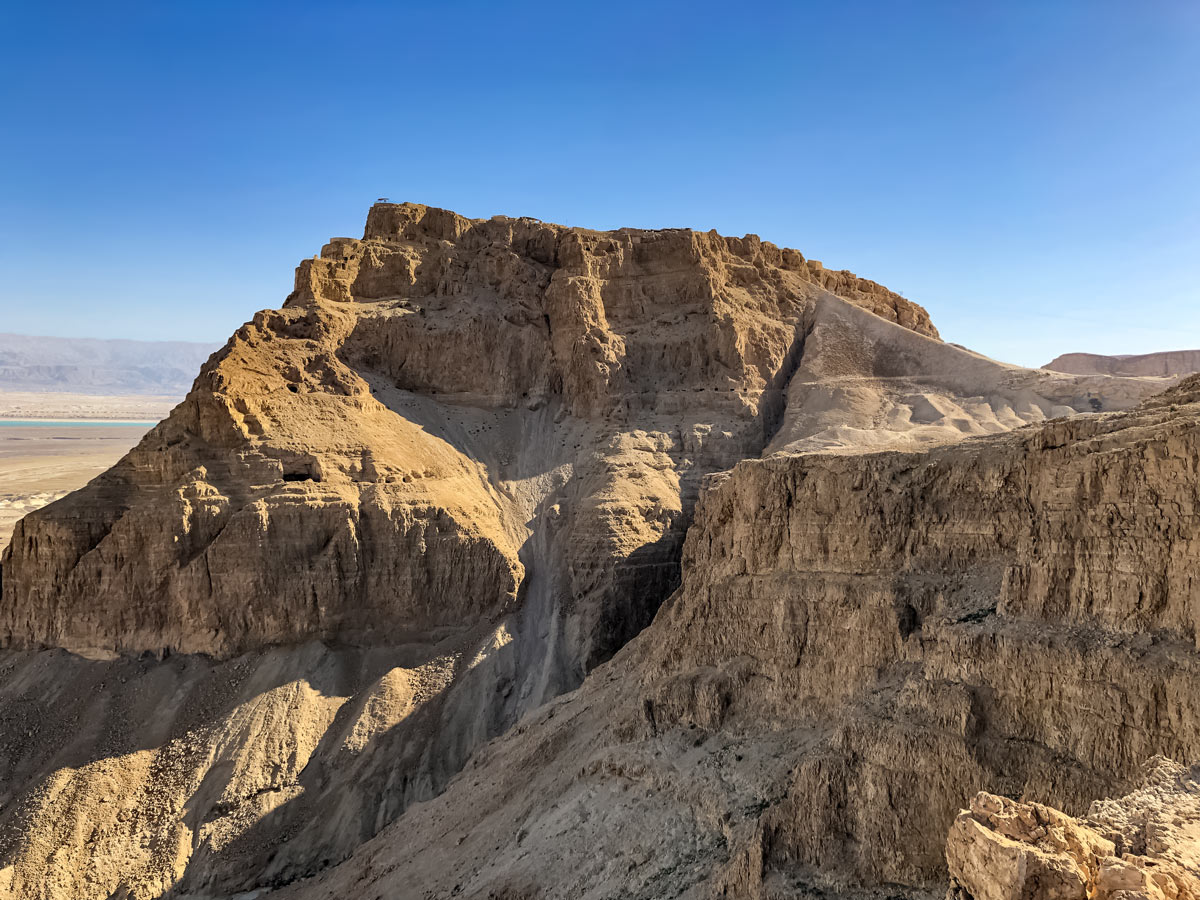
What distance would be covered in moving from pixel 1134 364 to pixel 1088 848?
82426 millimetres

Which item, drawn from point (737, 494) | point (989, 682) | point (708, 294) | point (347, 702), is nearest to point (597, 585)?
point (347, 702)

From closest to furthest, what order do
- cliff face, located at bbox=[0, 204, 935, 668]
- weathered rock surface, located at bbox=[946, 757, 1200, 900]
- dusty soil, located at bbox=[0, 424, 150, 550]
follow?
weathered rock surface, located at bbox=[946, 757, 1200, 900] → cliff face, located at bbox=[0, 204, 935, 668] → dusty soil, located at bbox=[0, 424, 150, 550]

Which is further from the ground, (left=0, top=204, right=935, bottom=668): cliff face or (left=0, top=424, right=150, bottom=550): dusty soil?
(left=0, top=204, right=935, bottom=668): cliff face

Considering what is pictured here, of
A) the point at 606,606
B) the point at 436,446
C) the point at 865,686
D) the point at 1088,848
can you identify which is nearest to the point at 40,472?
the point at 436,446

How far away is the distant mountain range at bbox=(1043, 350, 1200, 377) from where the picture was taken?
73.8 meters

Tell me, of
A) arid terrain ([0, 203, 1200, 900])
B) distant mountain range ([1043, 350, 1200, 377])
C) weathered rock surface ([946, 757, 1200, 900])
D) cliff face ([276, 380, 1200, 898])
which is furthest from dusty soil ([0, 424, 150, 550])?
distant mountain range ([1043, 350, 1200, 377])

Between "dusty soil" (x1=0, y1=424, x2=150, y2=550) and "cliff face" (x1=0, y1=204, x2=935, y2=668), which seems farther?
"dusty soil" (x1=0, y1=424, x2=150, y2=550)

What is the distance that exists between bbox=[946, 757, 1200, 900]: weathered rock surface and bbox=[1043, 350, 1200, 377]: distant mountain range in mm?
70297

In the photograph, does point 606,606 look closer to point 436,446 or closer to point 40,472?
point 436,446

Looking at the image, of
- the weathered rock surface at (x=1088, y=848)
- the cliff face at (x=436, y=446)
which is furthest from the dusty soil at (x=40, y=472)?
the weathered rock surface at (x=1088, y=848)

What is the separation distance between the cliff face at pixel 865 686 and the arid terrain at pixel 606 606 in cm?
10

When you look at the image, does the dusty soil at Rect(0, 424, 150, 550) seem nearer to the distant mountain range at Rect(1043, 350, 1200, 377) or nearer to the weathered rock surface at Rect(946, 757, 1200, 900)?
the weathered rock surface at Rect(946, 757, 1200, 900)

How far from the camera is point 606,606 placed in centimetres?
5150

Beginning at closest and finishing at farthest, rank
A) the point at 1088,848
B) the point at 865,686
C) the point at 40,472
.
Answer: the point at 1088,848, the point at 865,686, the point at 40,472
